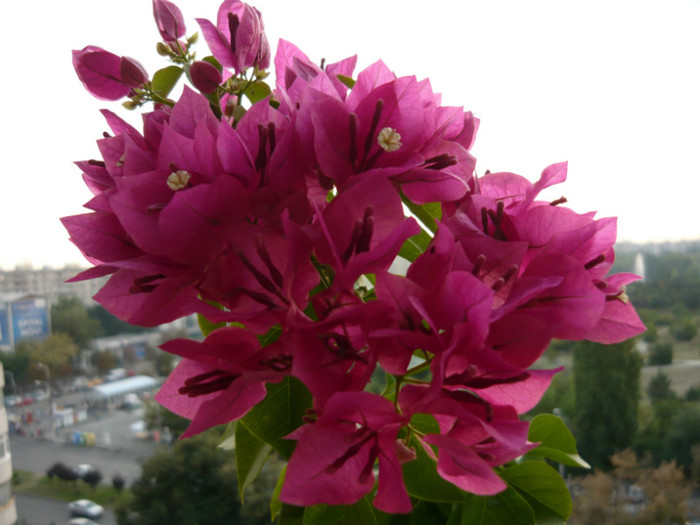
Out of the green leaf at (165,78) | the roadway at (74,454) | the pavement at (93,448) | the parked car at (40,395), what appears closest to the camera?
the green leaf at (165,78)

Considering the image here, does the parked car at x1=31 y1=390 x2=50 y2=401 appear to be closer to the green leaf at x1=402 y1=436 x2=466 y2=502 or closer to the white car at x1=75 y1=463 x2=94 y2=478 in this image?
the white car at x1=75 y1=463 x2=94 y2=478

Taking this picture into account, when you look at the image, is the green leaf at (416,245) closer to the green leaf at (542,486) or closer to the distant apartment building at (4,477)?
the green leaf at (542,486)

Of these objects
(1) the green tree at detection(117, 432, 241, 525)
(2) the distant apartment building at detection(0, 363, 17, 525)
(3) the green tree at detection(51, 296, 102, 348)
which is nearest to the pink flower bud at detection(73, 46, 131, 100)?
(2) the distant apartment building at detection(0, 363, 17, 525)

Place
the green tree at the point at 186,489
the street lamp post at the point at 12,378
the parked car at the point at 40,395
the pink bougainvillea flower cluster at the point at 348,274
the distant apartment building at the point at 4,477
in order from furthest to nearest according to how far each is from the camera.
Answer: the parked car at the point at 40,395, the street lamp post at the point at 12,378, the green tree at the point at 186,489, the distant apartment building at the point at 4,477, the pink bougainvillea flower cluster at the point at 348,274

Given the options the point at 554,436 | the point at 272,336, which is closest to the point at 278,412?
the point at 272,336

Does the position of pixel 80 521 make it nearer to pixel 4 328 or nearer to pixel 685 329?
pixel 4 328

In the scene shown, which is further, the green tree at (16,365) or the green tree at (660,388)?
the green tree at (660,388)

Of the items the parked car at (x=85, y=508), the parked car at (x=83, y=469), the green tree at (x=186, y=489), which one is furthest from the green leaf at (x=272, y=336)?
the parked car at (x=83, y=469)

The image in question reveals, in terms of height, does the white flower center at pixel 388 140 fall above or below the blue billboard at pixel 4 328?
above
